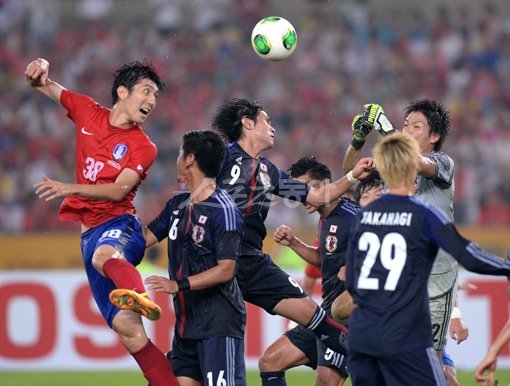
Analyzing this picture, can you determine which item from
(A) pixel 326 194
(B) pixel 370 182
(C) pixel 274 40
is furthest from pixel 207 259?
(C) pixel 274 40

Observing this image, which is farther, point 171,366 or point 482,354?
point 482,354

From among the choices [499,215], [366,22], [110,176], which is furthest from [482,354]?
[366,22]

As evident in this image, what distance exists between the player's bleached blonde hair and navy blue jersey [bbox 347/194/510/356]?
103 millimetres

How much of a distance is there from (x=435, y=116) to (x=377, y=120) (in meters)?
0.49

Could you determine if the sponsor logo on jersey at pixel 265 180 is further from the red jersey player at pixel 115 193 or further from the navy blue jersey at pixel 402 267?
the navy blue jersey at pixel 402 267

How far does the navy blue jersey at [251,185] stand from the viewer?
724 cm

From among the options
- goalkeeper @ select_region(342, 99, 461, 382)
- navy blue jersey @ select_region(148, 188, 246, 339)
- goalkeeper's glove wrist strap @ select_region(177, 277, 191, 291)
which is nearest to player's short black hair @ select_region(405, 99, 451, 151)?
goalkeeper @ select_region(342, 99, 461, 382)

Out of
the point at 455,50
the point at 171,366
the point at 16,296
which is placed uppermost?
the point at 455,50

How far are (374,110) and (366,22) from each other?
1118cm

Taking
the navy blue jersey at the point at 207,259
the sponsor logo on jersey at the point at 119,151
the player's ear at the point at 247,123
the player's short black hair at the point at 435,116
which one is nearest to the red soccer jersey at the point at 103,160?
the sponsor logo on jersey at the point at 119,151

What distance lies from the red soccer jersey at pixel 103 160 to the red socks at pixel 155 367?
3.32 ft

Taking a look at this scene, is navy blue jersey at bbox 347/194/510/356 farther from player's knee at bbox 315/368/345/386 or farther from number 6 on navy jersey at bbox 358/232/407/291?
player's knee at bbox 315/368/345/386

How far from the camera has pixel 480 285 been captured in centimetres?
1166

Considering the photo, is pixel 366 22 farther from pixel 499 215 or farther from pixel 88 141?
pixel 88 141
